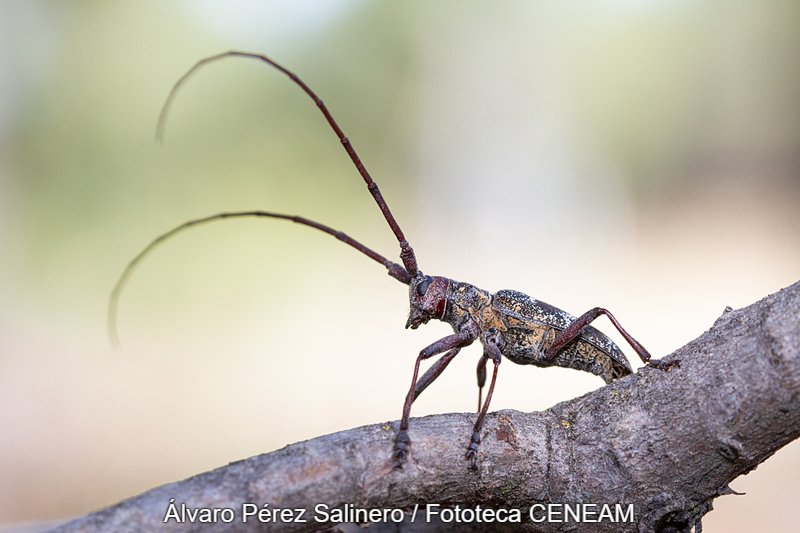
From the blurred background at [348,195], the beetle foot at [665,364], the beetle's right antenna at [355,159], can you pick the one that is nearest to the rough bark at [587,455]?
the beetle foot at [665,364]

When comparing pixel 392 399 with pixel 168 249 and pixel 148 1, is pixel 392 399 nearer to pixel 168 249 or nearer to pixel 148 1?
pixel 168 249

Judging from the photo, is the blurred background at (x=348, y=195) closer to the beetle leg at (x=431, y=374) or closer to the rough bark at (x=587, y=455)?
the beetle leg at (x=431, y=374)

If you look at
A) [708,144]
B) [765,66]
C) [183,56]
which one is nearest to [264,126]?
[183,56]

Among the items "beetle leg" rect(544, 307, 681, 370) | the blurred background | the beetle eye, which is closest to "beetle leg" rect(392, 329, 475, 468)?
the beetle eye

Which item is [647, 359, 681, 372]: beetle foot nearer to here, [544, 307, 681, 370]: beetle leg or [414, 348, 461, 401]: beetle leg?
[544, 307, 681, 370]: beetle leg

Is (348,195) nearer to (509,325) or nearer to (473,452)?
(509,325)

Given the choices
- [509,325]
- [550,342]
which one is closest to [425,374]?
[509,325]
